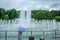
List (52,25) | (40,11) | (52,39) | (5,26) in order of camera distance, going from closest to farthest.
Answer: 1. (52,39)
2. (5,26)
3. (52,25)
4. (40,11)

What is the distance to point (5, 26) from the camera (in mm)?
29016

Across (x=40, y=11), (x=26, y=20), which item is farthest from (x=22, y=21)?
(x=40, y=11)

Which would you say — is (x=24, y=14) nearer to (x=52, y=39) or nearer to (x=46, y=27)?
(x=46, y=27)

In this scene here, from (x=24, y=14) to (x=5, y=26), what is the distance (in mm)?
4474

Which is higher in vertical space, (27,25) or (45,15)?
(45,15)

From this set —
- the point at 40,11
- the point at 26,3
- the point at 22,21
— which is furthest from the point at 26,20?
the point at 40,11

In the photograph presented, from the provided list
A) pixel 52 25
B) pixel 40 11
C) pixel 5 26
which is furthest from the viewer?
pixel 40 11

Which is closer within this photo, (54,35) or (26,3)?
(54,35)

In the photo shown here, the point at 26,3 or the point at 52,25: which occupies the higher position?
the point at 26,3

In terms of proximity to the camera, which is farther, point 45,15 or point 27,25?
point 45,15

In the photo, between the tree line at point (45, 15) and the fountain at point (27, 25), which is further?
the tree line at point (45, 15)

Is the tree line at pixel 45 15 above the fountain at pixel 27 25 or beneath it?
above

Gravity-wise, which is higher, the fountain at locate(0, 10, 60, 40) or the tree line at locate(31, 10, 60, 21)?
the tree line at locate(31, 10, 60, 21)

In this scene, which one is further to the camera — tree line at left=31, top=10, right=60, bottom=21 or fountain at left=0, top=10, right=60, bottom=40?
tree line at left=31, top=10, right=60, bottom=21
